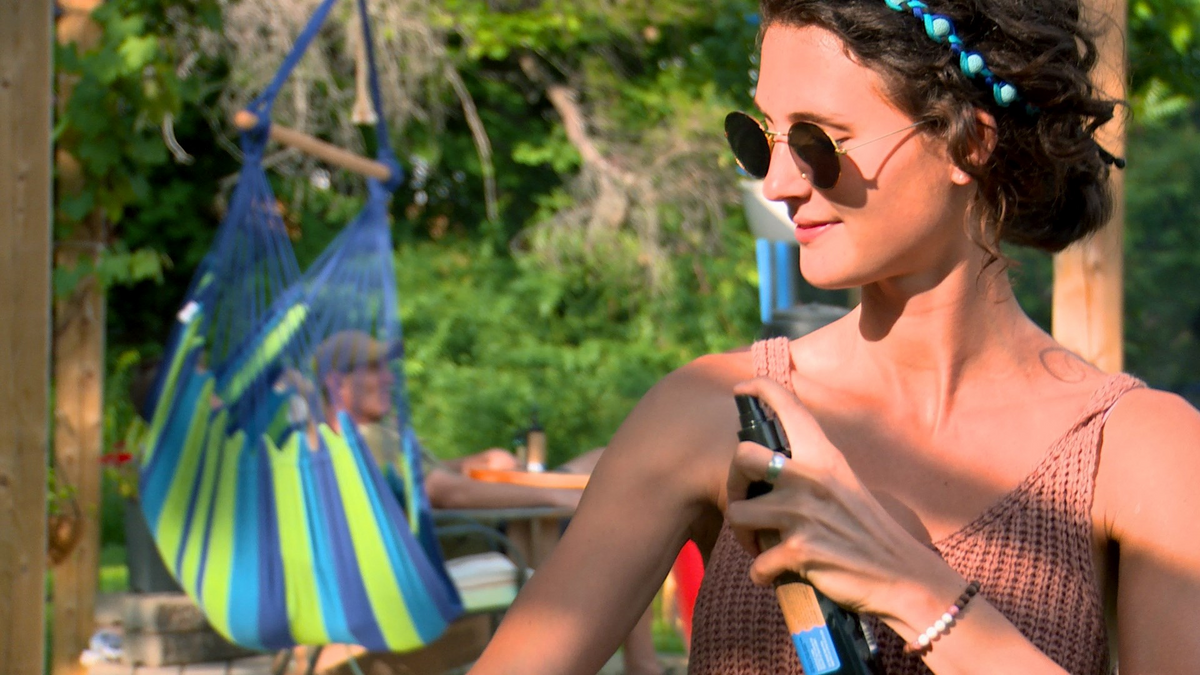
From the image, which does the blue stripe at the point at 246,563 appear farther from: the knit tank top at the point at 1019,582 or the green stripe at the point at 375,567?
the knit tank top at the point at 1019,582

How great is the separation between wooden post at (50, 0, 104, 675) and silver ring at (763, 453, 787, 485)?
3.97m

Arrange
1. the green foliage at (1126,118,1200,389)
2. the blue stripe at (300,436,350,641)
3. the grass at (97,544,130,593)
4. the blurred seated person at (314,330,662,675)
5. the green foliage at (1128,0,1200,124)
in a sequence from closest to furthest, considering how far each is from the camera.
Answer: the blue stripe at (300,436,350,641), the blurred seated person at (314,330,662,675), the grass at (97,544,130,593), the green foliage at (1128,0,1200,124), the green foliage at (1126,118,1200,389)

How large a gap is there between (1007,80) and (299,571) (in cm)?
308

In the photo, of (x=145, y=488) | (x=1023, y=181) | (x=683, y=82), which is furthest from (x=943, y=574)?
(x=683, y=82)

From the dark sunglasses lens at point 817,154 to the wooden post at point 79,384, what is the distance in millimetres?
3847

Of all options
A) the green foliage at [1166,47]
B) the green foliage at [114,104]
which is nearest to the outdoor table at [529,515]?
the green foliage at [114,104]

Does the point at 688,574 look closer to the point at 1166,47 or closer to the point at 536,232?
the point at 1166,47

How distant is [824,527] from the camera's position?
3.59ft

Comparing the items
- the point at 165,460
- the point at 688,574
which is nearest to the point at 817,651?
the point at 688,574

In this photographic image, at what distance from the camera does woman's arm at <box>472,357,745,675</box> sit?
122 cm

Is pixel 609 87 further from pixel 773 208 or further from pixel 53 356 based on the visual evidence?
pixel 53 356

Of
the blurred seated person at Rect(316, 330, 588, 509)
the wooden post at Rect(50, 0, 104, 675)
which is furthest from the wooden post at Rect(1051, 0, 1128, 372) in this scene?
the wooden post at Rect(50, 0, 104, 675)

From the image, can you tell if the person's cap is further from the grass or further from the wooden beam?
the grass

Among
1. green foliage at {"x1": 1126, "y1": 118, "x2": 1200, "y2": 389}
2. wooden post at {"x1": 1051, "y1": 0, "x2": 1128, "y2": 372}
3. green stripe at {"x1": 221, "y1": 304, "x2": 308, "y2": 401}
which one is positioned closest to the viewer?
wooden post at {"x1": 1051, "y1": 0, "x2": 1128, "y2": 372}
